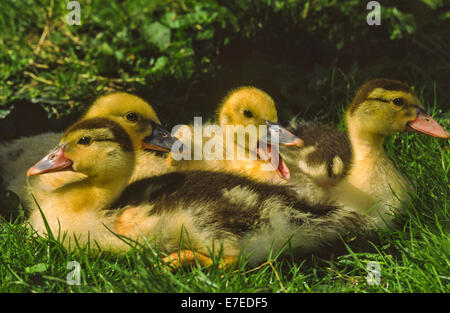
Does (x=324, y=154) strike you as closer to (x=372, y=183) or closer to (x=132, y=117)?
(x=372, y=183)

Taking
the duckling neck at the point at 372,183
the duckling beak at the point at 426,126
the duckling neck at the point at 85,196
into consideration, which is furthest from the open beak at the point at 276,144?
the duckling neck at the point at 85,196

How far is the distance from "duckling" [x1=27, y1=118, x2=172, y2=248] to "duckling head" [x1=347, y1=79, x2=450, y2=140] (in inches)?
41.2

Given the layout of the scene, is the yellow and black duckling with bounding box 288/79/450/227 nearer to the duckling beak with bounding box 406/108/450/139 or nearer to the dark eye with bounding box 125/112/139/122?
the duckling beak with bounding box 406/108/450/139

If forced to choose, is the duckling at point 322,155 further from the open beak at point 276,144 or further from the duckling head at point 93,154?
the duckling head at point 93,154

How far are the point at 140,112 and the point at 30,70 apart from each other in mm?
1756

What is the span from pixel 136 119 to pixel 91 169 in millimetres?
373

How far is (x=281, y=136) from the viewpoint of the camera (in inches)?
97.7

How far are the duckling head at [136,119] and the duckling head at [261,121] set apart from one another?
335 millimetres

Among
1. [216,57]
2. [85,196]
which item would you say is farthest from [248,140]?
[216,57]

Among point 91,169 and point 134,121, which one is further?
point 134,121

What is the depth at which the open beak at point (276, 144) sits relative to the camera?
2442 mm

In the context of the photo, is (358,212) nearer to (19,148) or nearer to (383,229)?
(383,229)
